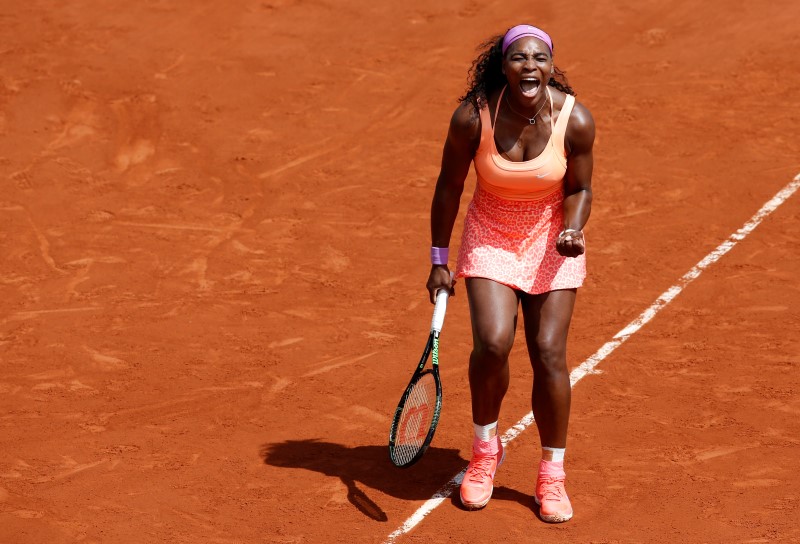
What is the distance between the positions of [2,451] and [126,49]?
8028mm

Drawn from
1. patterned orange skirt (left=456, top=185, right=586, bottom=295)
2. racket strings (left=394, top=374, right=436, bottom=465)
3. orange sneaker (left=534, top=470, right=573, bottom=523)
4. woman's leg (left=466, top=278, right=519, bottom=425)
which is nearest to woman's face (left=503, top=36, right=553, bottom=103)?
patterned orange skirt (left=456, top=185, right=586, bottom=295)

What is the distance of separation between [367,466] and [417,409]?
790mm

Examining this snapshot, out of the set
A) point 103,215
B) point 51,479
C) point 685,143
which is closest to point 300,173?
point 103,215

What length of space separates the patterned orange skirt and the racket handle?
6.5 inches

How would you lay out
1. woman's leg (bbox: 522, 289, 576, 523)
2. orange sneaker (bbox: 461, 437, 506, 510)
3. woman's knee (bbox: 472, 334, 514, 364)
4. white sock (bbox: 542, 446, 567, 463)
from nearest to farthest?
woman's knee (bbox: 472, 334, 514, 364) < woman's leg (bbox: 522, 289, 576, 523) < white sock (bbox: 542, 446, 567, 463) < orange sneaker (bbox: 461, 437, 506, 510)

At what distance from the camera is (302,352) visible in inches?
364

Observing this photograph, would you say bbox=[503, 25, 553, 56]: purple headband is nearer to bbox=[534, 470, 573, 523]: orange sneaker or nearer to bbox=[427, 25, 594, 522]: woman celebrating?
bbox=[427, 25, 594, 522]: woman celebrating

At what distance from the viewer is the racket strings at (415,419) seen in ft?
23.0

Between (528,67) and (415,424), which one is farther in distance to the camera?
(415,424)

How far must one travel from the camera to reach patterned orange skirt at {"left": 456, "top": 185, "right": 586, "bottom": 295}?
6832 mm

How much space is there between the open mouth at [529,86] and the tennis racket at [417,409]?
3.76 ft

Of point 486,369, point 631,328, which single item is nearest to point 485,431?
point 486,369

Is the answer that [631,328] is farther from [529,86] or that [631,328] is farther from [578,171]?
[529,86]

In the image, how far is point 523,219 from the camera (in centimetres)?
687
